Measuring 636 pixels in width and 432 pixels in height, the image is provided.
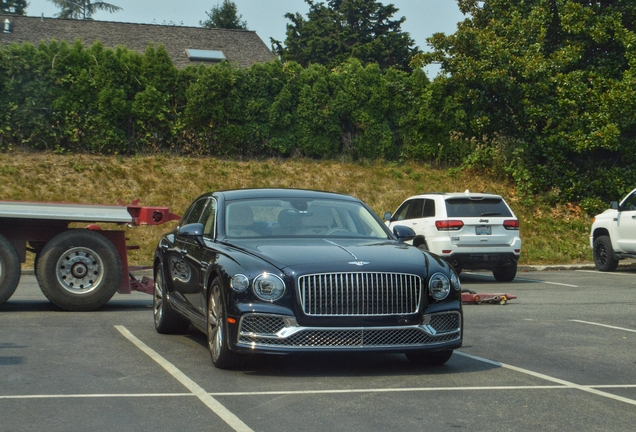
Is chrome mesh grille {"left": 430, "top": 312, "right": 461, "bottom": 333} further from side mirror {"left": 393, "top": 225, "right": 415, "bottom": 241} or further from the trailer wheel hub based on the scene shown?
the trailer wheel hub

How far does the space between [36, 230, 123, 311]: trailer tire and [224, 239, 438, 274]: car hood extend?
13.8ft

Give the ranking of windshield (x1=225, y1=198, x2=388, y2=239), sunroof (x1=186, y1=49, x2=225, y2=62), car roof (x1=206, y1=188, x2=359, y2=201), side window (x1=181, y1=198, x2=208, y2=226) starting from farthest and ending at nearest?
sunroof (x1=186, y1=49, x2=225, y2=62) → side window (x1=181, y1=198, x2=208, y2=226) → car roof (x1=206, y1=188, x2=359, y2=201) → windshield (x1=225, y1=198, x2=388, y2=239)

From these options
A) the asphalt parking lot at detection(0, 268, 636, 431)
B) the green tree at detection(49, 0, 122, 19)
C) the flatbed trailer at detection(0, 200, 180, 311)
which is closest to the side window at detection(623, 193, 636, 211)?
the asphalt parking lot at detection(0, 268, 636, 431)

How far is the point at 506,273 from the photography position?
61.2 feet

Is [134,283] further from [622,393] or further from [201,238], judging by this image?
[622,393]

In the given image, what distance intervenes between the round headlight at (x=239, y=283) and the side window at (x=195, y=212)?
98.1 inches

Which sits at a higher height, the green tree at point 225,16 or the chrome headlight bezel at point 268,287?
the green tree at point 225,16

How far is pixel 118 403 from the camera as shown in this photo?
6.62 m

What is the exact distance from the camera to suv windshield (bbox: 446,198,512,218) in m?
18.2

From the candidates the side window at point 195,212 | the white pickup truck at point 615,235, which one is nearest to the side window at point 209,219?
the side window at point 195,212

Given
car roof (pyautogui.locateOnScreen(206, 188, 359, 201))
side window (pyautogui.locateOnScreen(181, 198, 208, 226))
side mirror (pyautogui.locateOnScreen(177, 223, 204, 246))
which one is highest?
car roof (pyautogui.locateOnScreen(206, 188, 359, 201))

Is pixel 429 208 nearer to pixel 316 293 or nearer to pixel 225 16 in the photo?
pixel 316 293

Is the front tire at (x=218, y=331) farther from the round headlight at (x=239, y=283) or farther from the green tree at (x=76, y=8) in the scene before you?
the green tree at (x=76, y=8)

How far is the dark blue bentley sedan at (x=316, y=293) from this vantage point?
7.54 metres
